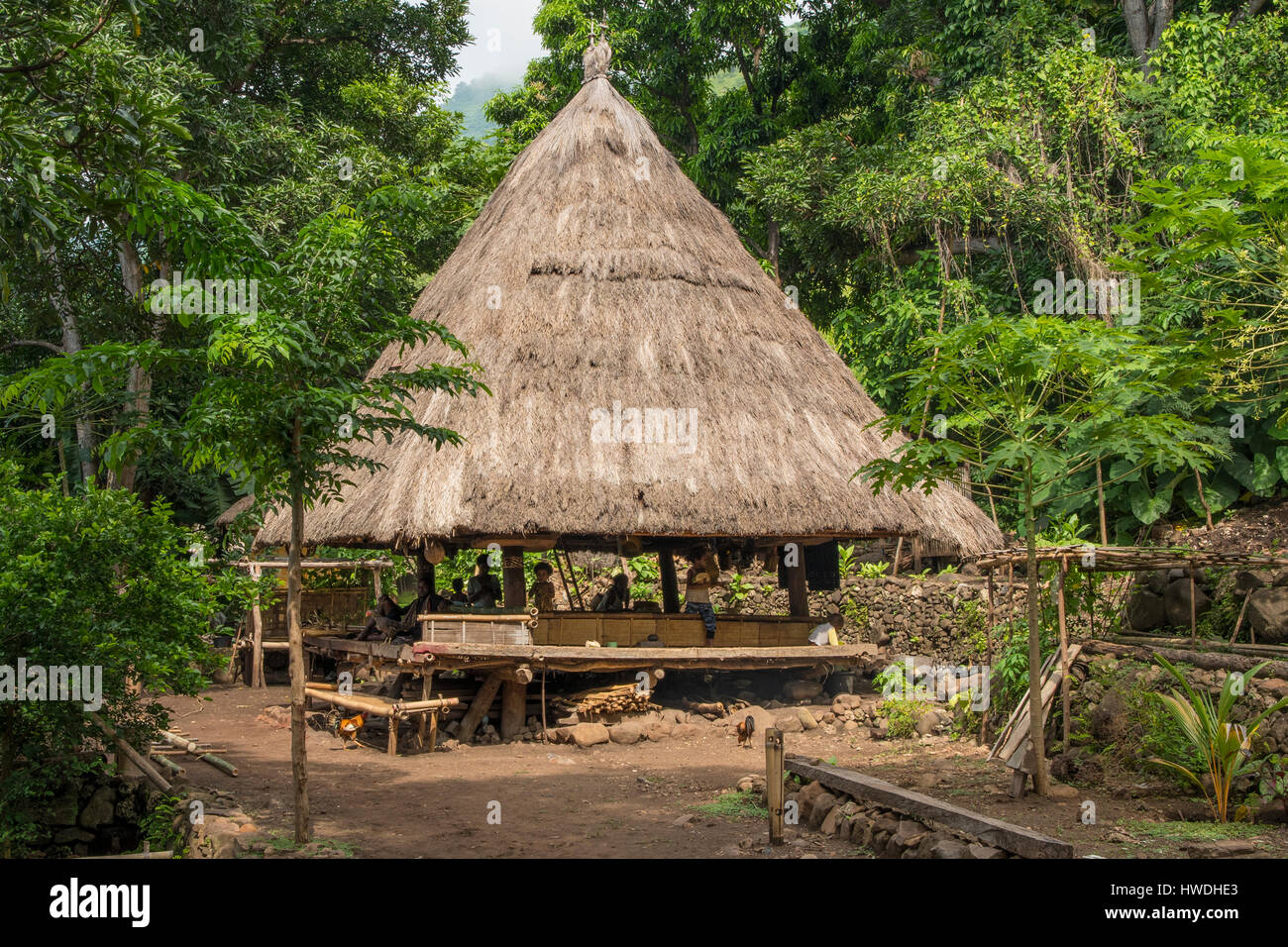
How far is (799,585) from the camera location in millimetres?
14867

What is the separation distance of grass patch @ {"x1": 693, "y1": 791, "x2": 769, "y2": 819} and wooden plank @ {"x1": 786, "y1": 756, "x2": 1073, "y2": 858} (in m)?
0.43

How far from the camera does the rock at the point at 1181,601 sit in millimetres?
10328

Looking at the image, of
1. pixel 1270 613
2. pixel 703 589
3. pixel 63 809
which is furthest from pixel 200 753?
pixel 1270 613

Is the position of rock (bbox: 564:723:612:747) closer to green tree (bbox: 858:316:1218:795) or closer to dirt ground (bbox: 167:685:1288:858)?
dirt ground (bbox: 167:685:1288:858)

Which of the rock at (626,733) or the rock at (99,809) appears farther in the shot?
the rock at (626,733)

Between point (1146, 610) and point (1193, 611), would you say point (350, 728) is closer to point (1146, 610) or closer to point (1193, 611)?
point (1146, 610)

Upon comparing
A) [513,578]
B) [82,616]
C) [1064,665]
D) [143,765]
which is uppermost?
[82,616]

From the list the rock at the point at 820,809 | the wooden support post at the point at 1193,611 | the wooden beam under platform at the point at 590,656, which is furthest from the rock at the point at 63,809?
the wooden support post at the point at 1193,611

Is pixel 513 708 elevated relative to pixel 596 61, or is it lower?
lower

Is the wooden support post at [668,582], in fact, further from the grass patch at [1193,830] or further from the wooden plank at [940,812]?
the grass patch at [1193,830]

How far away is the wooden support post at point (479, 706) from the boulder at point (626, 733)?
56.4 inches

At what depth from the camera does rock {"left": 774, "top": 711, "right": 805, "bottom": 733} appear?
1255 centimetres

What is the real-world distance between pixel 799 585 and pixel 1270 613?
252 inches
